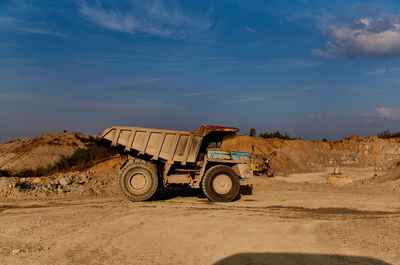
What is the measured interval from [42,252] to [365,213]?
26.9 feet

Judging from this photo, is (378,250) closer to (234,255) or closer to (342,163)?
(234,255)

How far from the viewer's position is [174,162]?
1134 cm

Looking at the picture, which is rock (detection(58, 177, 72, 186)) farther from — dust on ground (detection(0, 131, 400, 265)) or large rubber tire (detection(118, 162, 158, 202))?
large rubber tire (detection(118, 162, 158, 202))

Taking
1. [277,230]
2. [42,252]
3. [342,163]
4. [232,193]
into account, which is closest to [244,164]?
[232,193]

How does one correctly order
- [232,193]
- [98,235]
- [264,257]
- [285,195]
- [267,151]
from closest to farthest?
1. [264,257]
2. [98,235]
3. [232,193]
4. [285,195]
5. [267,151]

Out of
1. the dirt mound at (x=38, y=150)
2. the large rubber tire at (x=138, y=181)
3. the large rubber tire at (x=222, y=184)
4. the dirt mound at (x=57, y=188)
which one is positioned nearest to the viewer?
the large rubber tire at (x=138, y=181)

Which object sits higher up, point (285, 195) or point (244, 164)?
point (244, 164)

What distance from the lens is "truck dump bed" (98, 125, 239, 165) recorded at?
11164mm

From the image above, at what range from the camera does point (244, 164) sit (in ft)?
38.0

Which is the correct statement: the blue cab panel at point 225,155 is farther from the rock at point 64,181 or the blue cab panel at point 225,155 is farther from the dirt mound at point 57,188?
the rock at point 64,181

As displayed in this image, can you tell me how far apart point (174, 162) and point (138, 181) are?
1268 mm

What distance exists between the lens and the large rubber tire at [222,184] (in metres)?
11.1

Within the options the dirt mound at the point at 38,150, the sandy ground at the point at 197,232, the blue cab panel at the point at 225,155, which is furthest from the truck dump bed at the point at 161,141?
the dirt mound at the point at 38,150

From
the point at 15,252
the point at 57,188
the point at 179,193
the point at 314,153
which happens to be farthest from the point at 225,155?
the point at 314,153
